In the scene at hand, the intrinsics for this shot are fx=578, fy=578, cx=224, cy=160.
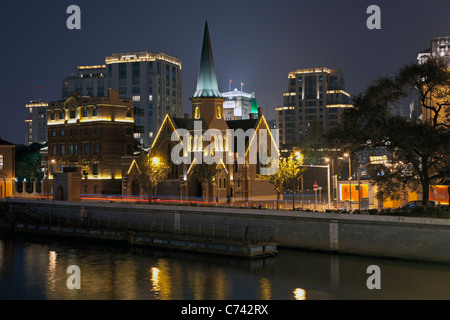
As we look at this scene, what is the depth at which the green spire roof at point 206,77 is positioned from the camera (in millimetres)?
92812

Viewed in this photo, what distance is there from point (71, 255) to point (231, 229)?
16.4 meters

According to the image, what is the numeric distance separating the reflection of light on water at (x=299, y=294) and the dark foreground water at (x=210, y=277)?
0.01 m

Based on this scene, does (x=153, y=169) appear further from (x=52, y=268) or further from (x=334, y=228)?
(x=334, y=228)

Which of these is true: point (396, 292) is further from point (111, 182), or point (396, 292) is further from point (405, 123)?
point (111, 182)

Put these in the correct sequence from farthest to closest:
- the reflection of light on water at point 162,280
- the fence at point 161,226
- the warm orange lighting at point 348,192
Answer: the warm orange lighting at point 348,192 → the fence at point 161,226 → the reflection of light on water at point 162,280

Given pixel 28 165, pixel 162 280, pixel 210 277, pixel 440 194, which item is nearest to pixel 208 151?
pixel 440 194

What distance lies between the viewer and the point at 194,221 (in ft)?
210

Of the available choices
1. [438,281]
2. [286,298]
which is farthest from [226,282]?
[438,281]

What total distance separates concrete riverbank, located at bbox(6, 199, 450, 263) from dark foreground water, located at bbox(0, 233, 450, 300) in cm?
98

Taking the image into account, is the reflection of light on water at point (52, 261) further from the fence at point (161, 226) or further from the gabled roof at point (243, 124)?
the gabled roof at point (243, 124)

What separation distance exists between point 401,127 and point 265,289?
20.9 meters

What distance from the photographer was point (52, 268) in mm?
50969

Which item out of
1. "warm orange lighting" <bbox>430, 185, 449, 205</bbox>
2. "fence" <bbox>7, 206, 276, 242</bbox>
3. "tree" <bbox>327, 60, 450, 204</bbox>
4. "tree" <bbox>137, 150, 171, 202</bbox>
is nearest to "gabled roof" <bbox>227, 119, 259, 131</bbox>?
"tree" <bbox>137, 150, 171, 202</bbox>

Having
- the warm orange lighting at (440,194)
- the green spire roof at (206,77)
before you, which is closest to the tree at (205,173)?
the green spire roof at (206,77)
